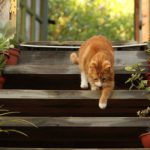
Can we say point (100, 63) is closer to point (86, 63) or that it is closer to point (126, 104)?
point (86, 63)

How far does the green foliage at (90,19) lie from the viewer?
1933cm

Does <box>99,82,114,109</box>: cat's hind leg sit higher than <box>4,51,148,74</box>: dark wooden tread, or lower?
lower

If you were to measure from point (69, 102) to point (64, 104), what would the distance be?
6.8 inches

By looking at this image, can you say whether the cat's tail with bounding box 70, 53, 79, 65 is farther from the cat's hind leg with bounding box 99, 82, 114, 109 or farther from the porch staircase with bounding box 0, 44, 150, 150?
the cat's hind leg with bounding box 99, 82, 114, 109

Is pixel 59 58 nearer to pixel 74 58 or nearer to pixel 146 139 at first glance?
pixel 74 58

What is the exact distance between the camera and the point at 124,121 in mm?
3949

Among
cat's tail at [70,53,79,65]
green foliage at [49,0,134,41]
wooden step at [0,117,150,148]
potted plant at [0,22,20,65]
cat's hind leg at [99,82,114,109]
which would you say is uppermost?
green foliage at [49,0,134,41]

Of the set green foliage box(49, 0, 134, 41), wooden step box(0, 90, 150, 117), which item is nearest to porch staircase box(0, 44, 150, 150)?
wooden step box(0, 90, 150, 117)

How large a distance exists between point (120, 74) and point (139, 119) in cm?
77

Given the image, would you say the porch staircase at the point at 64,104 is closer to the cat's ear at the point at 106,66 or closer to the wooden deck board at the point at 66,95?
the wooden deck board at the point at 66,95

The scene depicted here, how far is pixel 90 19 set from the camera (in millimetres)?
20234

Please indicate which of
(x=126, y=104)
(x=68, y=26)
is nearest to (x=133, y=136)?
(x=126, y=104)

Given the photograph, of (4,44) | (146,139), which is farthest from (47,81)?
(146,139)

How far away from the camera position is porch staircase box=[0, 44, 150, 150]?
3963 mm
